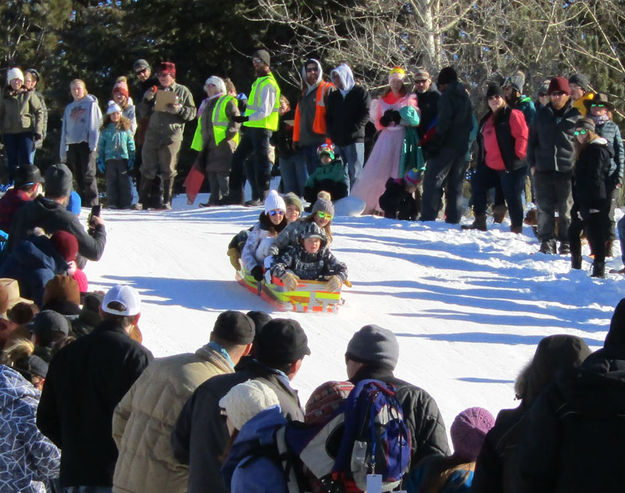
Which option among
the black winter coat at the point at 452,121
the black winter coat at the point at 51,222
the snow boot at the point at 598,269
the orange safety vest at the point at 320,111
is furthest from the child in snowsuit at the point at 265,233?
the orange safety vest at the point at 320,111

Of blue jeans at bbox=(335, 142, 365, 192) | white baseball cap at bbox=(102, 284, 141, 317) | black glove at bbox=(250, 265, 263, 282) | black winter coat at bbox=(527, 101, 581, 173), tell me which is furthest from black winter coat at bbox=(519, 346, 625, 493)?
blue jeans at bbox=(335, 142, 365, 192)

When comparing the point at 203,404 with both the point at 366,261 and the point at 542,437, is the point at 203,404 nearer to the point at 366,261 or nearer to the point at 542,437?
the point at 542,437

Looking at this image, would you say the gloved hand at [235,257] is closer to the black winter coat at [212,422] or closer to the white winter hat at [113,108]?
the white winter hat at [113,108]

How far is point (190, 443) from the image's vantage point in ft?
15.6

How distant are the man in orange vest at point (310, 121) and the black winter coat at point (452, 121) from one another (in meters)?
2.05

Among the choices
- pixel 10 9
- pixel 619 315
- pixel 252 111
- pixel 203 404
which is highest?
pixel 10 9

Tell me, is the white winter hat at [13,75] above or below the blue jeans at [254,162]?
above

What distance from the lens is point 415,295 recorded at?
1131 cm

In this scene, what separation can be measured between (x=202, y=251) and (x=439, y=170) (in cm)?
343

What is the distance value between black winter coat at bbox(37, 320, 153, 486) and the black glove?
18.3 ft

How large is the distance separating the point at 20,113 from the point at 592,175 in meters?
8.59

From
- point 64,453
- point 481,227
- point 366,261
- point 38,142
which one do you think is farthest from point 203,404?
point 38,142

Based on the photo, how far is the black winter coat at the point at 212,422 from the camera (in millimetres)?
4629

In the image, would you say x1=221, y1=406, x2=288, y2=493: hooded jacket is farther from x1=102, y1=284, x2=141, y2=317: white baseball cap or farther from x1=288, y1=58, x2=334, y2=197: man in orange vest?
x1=288, y1=58, x2=334, y2=197: man in orange vest
